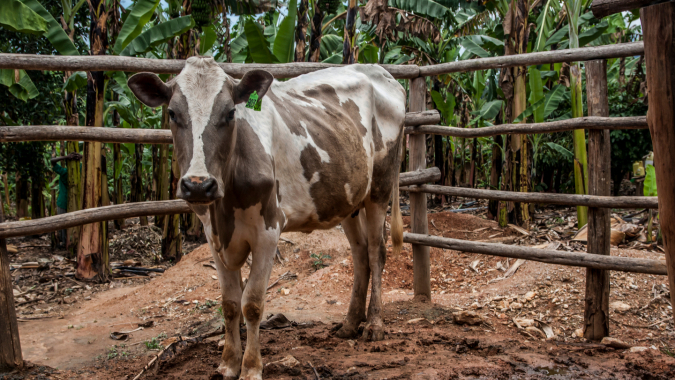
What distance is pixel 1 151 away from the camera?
33.4ft

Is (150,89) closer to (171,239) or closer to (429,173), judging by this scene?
(429,173)

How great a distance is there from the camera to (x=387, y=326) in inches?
162

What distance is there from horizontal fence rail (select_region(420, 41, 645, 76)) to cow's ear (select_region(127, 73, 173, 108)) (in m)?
2.58

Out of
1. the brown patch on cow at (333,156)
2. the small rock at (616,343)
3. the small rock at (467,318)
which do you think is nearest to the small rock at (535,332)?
the small rock at (467,318)

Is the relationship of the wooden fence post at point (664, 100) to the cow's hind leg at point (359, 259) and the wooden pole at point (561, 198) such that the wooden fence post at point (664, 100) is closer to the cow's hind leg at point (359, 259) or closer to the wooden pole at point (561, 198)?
the wooden pole at point (561, 198)

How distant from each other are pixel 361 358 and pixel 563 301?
7.70 ft

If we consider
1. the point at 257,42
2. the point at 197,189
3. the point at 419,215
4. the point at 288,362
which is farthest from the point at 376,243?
the point at 257,42

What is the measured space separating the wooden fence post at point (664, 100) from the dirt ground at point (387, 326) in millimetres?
1457

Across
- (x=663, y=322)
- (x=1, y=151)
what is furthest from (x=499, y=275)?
(x=1, y=151)

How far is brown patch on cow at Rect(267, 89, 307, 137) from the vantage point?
319cm

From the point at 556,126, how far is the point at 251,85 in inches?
98.2

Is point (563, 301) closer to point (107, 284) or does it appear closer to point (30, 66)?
point (30, 66)

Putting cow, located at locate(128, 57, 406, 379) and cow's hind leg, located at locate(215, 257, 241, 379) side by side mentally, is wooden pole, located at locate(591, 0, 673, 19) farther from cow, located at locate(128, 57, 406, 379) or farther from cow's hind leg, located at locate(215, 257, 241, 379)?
cow's hind leg, located at locate(215, 257, 241, 379)

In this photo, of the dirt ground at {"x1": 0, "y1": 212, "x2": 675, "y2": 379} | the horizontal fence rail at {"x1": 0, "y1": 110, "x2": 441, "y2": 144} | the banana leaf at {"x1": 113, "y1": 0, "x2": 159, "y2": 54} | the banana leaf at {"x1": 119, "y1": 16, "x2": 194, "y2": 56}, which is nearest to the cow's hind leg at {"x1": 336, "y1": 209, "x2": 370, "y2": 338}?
the dirt ground at {"x1": 0, "y1": 212, "x2": 675, "y2": 379}
